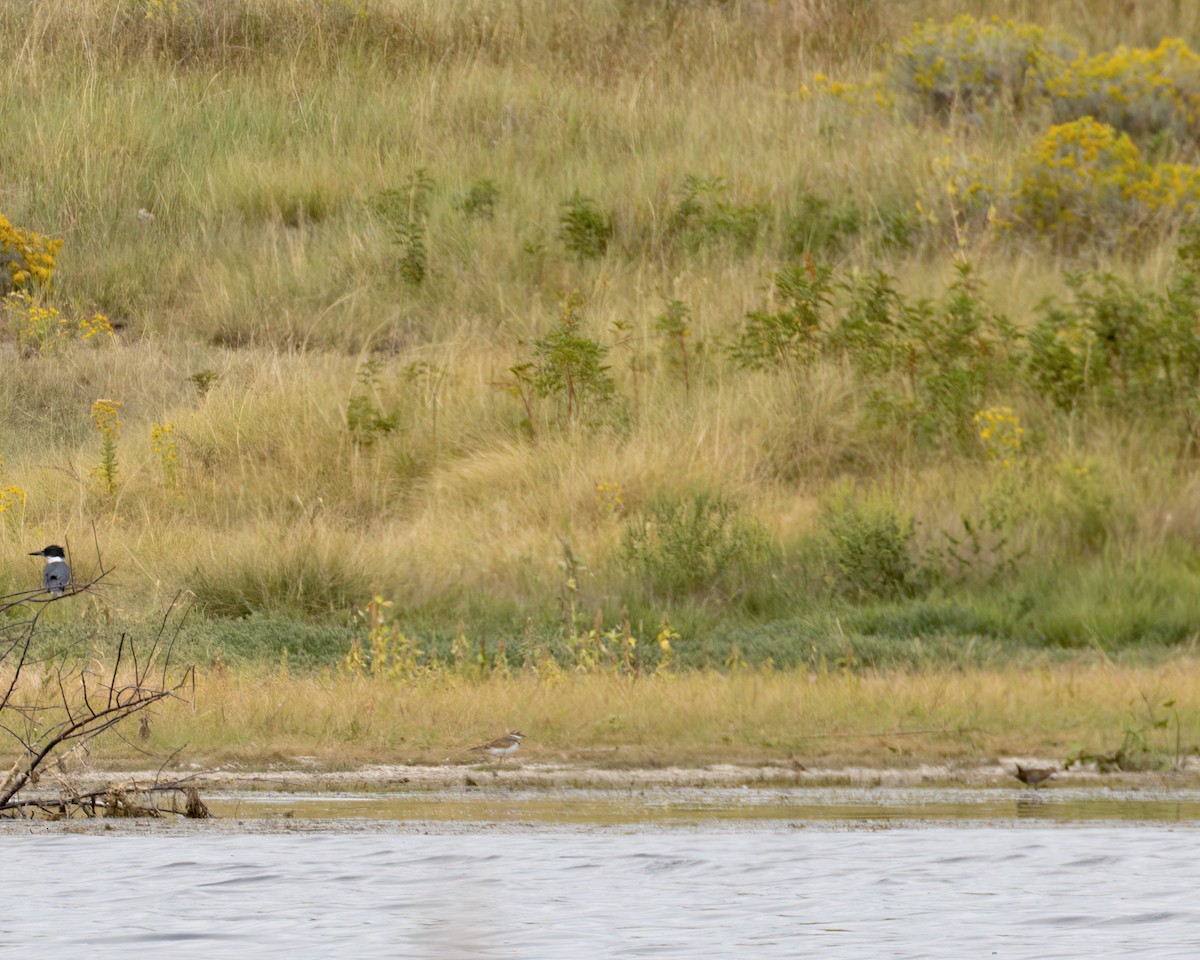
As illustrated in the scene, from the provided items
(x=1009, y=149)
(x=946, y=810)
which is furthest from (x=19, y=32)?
(x=946, y=810)

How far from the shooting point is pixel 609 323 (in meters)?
16.7

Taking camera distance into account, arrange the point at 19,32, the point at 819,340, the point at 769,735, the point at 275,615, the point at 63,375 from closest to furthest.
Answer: the point at 769,735
the point at 275,615
the point at 819,340
the point at 63,375
the point at 19,32

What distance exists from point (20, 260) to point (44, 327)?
111 cm

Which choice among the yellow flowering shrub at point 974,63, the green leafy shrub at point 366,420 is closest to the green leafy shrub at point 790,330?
the green leafy shrub at point 366,420

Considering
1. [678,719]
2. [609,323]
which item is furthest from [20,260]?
[678,719]

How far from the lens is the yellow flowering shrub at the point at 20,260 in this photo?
60.8ft

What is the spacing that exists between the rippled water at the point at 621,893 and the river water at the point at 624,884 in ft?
0.04

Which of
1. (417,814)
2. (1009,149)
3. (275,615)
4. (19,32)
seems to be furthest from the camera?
(19,32)

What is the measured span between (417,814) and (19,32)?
679 inches

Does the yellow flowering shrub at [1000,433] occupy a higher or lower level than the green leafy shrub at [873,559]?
higher

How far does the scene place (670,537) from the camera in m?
12.4

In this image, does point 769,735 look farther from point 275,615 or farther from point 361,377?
point 361,377

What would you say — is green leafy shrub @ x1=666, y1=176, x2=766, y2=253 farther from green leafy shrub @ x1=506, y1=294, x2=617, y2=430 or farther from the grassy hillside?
green leafy shrub @ x1=506, y1=294, x2=617, y2=430

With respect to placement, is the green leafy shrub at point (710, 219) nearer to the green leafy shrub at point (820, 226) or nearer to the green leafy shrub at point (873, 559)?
the green leafy shrub at point (820, 226)
